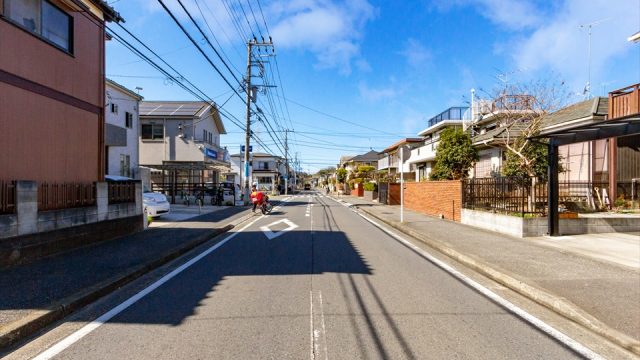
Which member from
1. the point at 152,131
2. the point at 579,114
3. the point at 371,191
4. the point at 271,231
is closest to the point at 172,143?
the point at 152,131

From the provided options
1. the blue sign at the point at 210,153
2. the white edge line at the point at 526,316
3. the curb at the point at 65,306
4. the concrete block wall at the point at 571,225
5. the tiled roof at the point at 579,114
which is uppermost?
the tiled roof at the point at 579,114

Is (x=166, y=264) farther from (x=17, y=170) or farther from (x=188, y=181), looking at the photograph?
(x=188, y=181)

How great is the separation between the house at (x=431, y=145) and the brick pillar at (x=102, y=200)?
2493 cm

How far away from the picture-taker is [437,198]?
61.8ft

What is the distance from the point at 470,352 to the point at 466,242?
7015mm

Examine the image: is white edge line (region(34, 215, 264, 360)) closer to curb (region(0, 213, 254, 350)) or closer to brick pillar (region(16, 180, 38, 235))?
curb (region(0, 213, 254, 350))

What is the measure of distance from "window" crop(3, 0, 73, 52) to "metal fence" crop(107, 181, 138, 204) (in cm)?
369

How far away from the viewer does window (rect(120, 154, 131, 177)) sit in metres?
24.5

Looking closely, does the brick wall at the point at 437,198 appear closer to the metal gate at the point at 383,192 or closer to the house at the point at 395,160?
the metal gate at the point at 383,192

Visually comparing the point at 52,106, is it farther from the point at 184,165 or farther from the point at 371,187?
the point at 371,187

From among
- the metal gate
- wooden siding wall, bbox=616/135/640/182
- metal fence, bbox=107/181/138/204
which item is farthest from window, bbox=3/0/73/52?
the metal gate

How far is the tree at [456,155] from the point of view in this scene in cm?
2088

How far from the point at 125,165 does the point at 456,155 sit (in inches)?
770

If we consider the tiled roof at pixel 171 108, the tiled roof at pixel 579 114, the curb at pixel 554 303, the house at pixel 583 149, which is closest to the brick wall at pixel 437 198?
the house at pixel 583 149
